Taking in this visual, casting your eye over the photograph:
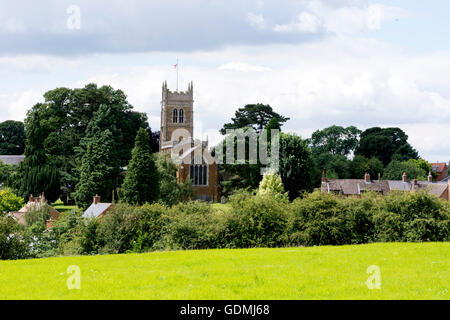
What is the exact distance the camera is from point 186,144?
85312 mm

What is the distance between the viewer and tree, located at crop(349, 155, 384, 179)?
9200 cm

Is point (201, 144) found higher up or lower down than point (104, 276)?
higher up

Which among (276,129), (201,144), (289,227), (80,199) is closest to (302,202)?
(289,227)

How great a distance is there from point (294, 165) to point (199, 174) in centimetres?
2167

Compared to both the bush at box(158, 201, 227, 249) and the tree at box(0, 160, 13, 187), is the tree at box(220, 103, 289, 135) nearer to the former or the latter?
the tree at box(0, 160, 13, 187)

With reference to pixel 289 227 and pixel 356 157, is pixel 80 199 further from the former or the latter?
pixel 356 157

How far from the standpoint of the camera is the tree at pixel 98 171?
61125 millimetres

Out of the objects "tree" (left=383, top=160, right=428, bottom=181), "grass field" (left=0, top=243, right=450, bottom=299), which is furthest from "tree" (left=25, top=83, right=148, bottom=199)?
"grass field" (left=0, top=243, right=450, bottom=299)

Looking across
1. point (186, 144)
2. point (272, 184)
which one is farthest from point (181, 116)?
point (272, 184)

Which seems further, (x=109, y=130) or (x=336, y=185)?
(x=336, y=185)

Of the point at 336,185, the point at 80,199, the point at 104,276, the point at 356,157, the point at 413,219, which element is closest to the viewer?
the point at 104,276

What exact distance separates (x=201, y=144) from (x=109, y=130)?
1866 cm

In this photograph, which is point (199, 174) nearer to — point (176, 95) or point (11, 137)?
point (176, 95)
